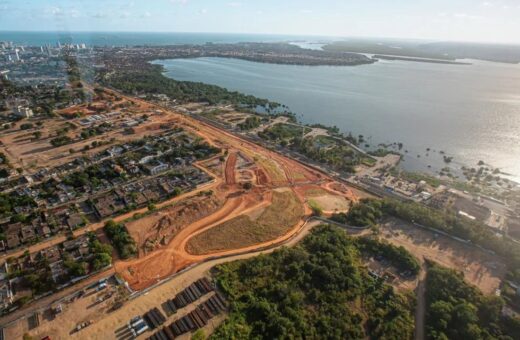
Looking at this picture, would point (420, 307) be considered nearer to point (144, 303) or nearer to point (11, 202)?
point (144, 303)

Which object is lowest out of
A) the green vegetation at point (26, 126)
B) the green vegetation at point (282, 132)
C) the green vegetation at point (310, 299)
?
the green vegetation at point (310, 299)

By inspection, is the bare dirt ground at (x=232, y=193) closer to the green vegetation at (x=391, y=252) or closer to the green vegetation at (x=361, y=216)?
the green vegetation at (x=361, y=216)

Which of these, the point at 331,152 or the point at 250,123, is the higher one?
the point at 250,123

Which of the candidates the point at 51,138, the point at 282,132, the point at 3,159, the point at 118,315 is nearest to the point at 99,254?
the point at 118,315

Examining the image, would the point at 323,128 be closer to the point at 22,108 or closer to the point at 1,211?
the point at 1,211

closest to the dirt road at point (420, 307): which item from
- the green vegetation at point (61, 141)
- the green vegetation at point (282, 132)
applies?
the green vegetation at point (282, 132)

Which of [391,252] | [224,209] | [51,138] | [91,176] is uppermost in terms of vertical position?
[51,138]
